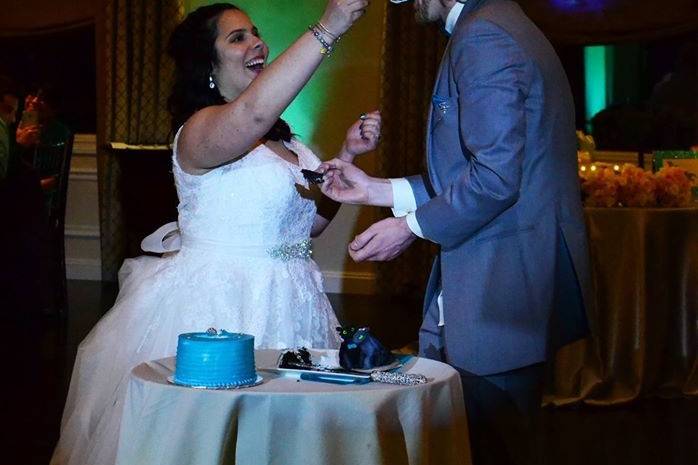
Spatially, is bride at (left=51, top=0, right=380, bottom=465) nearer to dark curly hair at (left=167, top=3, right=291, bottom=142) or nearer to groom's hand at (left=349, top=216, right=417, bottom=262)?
dark curly hair at (left=167, top=3, right=291, bottom=142)

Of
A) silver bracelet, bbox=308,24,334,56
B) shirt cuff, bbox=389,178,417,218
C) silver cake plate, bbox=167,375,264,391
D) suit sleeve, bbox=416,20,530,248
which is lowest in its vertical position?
silver cake plate, bbox=167,375,264,391

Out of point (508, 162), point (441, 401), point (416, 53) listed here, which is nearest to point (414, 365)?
point (441, 401)

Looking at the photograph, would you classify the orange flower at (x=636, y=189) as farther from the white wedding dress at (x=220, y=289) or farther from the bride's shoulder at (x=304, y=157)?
the white wedding dress at (x=220, y=289)

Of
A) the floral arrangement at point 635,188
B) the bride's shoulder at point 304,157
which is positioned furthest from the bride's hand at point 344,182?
the floral arrangement at point 635,188

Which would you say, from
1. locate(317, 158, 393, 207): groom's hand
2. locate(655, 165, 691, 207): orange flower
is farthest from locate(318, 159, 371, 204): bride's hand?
locate(655, 165, 691, 207): orange flower

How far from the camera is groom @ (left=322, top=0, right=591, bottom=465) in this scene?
1949 mm

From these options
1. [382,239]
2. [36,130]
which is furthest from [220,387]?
[36,130]

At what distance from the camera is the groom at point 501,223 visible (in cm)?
195

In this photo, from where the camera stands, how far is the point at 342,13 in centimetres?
231

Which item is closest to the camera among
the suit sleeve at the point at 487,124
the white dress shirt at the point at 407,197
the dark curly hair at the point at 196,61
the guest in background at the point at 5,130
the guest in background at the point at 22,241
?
the suit sleeve at the point at 487,124

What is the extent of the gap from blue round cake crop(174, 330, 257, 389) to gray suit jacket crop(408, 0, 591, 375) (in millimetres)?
446

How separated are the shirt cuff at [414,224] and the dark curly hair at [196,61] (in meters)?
1.10

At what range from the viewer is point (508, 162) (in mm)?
1929

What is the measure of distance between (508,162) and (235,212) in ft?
3.51
